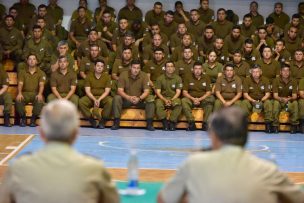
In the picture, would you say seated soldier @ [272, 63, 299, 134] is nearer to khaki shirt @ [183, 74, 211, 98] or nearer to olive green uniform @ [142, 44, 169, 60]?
khaki shirt @ [183, 74, 211, 98]

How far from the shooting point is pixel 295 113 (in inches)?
574

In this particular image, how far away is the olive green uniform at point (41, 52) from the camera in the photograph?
616 inches

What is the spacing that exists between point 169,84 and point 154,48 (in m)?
1.30

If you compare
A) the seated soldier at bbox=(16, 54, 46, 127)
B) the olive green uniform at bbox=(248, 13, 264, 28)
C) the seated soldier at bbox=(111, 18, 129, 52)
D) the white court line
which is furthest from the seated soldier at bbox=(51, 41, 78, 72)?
the olive green uniform at bbox=(248, 13, 264, 28)

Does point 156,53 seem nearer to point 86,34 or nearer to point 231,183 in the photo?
point 86,34

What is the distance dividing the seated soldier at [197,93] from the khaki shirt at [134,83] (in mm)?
946

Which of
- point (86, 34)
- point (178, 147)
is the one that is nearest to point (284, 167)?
point (178, 147)

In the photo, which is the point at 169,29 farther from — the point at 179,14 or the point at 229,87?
the point at 229,87

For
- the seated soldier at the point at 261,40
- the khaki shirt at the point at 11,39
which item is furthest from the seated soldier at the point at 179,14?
the khaki shirt at the point at 11,39

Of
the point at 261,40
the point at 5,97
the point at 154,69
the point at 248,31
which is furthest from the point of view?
the point at 248,31

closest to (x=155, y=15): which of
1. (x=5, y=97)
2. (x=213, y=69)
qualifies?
(x=213, y=69)

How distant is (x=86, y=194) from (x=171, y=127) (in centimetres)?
1117

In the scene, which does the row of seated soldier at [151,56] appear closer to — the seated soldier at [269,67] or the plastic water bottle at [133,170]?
the seated soldier at [269,67]

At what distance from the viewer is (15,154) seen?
35.1ft
